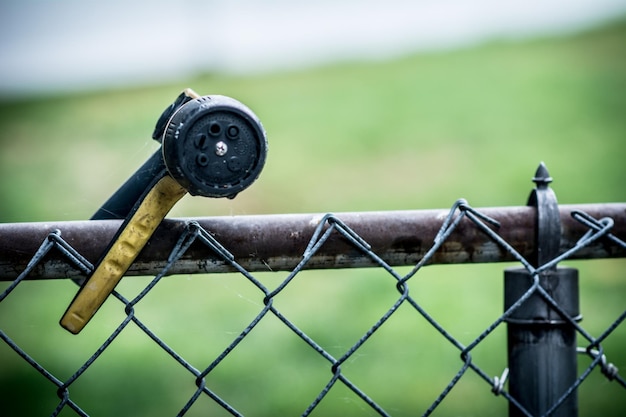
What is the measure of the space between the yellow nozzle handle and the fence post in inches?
22.3

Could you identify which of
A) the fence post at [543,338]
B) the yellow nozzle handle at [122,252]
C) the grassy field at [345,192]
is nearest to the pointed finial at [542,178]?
the fence post at [543,338]

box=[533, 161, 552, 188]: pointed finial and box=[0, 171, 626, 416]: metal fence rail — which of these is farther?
box=[533, 161, 552, 188]: pointed finial

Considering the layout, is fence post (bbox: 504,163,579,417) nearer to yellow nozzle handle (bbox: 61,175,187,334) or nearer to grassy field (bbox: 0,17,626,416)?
yellow nozzle handle (bbox: 61,175,187,334)

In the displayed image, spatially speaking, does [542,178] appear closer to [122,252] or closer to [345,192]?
[122,252]

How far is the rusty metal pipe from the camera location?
948 mm

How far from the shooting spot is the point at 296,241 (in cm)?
102

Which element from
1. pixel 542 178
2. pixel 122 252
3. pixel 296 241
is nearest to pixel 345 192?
pixel 542 178

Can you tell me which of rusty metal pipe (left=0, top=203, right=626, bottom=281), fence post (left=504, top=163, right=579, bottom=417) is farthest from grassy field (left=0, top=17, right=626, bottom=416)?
rusty metal pipe (left=0, top=203, right=626, bottom=281)

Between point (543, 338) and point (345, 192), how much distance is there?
4.43m

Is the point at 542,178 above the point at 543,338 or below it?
above

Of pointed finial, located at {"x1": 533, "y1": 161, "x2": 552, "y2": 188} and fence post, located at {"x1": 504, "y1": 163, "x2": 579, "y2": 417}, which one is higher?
pointed finial, located at {"x1": 533, "y1": 161, "x2": 552, "y2": 188}

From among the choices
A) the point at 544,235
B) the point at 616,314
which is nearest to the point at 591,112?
the point at 616,314

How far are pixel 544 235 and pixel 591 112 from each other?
20.2 ft

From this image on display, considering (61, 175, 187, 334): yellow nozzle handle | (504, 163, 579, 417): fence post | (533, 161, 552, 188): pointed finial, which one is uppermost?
(533, 161, 552, 188): pointed finial
